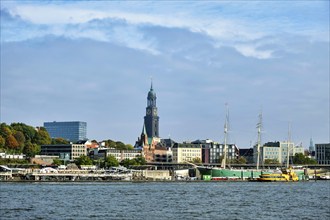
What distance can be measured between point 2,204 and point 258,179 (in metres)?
107

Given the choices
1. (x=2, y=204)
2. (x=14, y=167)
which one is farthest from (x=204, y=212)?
(x=14, y=167)

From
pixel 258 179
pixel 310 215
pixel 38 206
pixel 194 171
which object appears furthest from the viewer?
pixel 194 171

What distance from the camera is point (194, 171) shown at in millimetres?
198375

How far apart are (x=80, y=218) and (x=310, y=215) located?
57.2 feet

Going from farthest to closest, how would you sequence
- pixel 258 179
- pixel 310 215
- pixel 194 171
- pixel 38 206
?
pixel 194 171 → pixel 258 179 → pixel 38 206 → pixel 310 215

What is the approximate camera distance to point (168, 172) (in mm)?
195375

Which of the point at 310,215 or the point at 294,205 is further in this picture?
the point at 294,205

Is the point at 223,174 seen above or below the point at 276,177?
above

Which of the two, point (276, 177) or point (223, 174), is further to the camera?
point (223, 174)

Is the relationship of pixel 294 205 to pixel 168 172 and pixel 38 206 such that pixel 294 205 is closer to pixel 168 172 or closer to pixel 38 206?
pixel 38 206

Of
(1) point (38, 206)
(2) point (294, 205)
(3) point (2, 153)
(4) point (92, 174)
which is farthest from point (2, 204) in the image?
(3) point (2, 153)

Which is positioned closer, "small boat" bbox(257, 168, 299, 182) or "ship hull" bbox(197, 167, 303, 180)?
Answer: "small boat" bbox(257, 168, 299, 182)

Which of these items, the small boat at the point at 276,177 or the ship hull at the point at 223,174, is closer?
the small boat at the point at 276,177

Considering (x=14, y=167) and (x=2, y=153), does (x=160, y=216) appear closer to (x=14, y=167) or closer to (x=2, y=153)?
(x=14, y=167)
